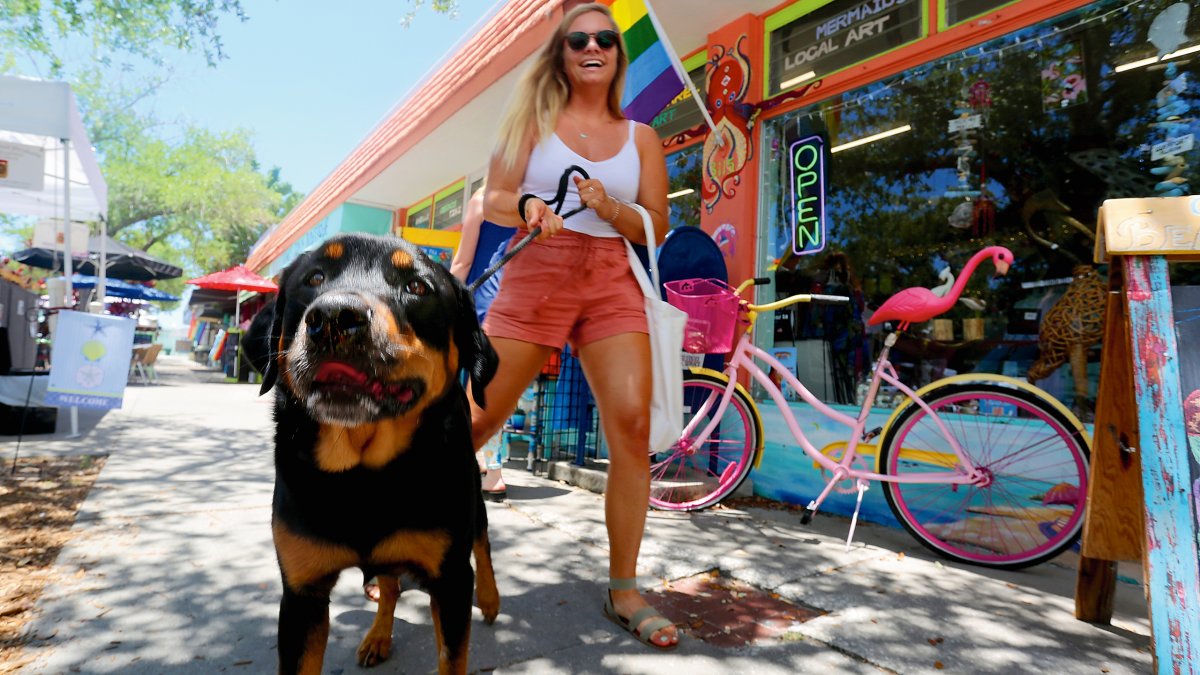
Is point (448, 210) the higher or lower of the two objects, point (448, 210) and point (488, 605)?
the higher

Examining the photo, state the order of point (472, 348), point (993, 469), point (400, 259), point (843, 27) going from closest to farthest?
point (400, 259) → point (472, 348) → point (993, 469) → point (843, 27)

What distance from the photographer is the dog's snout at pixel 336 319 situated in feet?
4.23

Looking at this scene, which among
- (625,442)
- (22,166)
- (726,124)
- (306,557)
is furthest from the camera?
(22,166)

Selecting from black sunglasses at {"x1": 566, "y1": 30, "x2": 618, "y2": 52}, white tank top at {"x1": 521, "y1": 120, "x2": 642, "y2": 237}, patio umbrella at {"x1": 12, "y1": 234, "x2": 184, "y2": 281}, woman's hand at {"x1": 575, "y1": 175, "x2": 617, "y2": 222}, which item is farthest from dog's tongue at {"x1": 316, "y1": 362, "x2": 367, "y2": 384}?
patio umbrella at {"x1": 12, "y1": 234, "x2": 184, "y2": 281}

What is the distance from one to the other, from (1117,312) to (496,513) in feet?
10.5

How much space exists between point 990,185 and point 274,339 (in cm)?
494

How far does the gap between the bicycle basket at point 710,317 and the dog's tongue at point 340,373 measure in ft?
8.63

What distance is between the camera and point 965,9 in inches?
165

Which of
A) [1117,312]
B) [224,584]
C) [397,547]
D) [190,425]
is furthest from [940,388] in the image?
[190,425]

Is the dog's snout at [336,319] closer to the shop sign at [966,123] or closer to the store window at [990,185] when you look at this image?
the store window at [990,185]

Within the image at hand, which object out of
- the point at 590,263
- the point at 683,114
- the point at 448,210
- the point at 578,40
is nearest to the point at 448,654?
the point at 590,263

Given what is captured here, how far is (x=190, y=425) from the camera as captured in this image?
23.0ft

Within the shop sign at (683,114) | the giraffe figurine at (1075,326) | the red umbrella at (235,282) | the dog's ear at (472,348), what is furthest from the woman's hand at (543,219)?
the red umbrella at (235,282)

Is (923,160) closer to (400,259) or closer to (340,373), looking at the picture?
(400,259)
